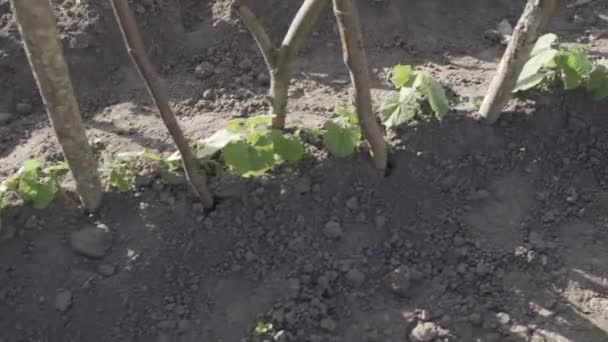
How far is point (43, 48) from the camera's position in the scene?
120 inches

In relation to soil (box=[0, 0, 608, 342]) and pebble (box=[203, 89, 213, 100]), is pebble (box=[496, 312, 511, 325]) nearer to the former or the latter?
soil (box=[0, 0, 608, 342])

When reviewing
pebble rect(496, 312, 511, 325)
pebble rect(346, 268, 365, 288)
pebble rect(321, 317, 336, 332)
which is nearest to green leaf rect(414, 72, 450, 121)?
pebble rect(346, 268, 365, 288)

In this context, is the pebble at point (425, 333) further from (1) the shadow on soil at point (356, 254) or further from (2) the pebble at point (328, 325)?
(2) the pebble at point (328, 325)

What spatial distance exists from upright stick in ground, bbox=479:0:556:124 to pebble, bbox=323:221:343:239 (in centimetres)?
84

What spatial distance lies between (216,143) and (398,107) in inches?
30.7

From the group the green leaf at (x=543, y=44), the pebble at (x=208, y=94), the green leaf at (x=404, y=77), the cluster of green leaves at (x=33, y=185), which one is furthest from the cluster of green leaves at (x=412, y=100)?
the cluster of green leaves at (x=33, y=185)

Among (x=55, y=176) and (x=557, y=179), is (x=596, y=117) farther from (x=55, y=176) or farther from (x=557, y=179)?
(x=55, y=176)

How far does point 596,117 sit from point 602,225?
542mm

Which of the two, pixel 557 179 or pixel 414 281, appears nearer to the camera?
pixel 414 281

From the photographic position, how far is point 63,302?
3.23m

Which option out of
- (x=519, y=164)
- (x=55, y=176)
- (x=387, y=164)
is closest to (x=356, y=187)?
(x=387, y=164)

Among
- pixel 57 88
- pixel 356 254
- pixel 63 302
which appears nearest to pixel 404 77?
pixel 356 254

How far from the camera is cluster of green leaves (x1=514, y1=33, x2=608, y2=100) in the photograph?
3580 mm

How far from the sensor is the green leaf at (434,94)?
345 cm
